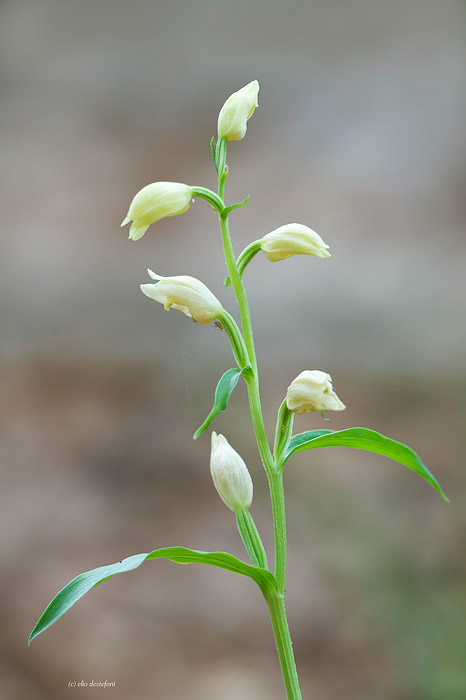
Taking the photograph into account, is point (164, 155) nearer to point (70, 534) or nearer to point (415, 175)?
point (415, 175)

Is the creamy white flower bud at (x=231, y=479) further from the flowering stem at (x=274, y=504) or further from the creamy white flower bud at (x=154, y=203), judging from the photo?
the creamy white flower bud at (x=154, y=203)

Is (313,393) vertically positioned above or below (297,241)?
below

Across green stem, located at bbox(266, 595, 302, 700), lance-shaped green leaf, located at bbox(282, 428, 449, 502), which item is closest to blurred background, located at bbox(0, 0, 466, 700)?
green stem, located at bbox(266, 595, 302, 700)

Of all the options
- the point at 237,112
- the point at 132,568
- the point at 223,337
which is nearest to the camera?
the point at 132,568

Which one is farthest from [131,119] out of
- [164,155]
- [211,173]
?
[211,173]

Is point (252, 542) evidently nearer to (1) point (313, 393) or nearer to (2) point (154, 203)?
(1) point (313, 393)

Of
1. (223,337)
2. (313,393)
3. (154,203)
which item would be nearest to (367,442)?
(313,393)
